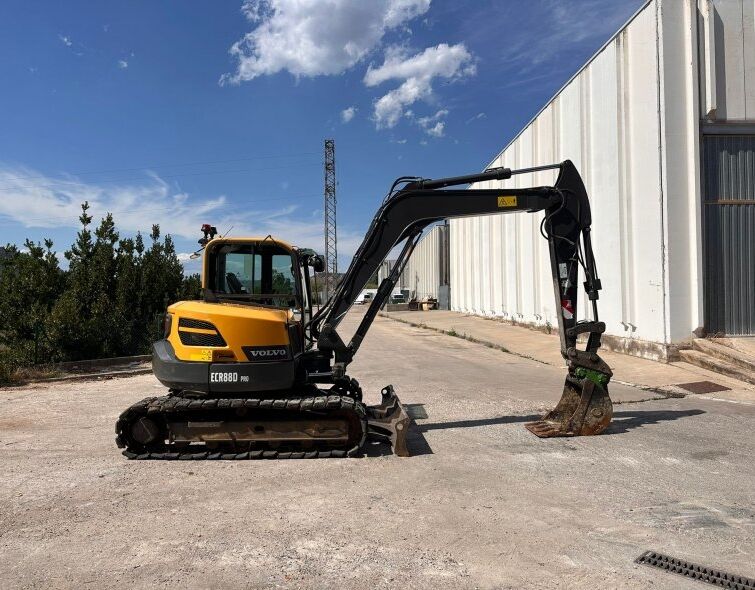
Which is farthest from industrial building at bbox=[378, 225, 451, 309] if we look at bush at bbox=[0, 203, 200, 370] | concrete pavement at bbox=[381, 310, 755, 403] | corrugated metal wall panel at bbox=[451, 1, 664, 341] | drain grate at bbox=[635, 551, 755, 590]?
drain grate at bbox=[635, 551, 755, 590]

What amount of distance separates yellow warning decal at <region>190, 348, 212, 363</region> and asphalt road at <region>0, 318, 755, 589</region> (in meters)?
1.18

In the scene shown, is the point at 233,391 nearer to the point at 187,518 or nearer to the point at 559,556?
the point at 187,518

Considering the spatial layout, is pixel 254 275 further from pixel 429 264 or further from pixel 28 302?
pixel 429 264

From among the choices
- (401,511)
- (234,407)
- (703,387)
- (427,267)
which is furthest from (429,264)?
(401,511)

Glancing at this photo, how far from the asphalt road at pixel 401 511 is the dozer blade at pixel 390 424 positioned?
17cm

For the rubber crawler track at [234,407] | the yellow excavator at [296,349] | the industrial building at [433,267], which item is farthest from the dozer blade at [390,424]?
the industrial building at [433,267]

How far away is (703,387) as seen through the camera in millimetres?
10195

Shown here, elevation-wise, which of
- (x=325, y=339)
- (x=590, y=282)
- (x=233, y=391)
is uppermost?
(x=590, y=282)

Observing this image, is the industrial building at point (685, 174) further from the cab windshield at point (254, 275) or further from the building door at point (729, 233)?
the cab windshield at point (254, 275)

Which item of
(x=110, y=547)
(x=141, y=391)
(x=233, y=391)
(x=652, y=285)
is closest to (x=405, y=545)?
(x=110, y=547)

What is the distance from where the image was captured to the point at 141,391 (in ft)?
34.9

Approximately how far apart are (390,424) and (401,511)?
1.77m

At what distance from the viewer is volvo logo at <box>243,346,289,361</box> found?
616 centimetres

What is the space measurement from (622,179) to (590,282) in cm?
863
